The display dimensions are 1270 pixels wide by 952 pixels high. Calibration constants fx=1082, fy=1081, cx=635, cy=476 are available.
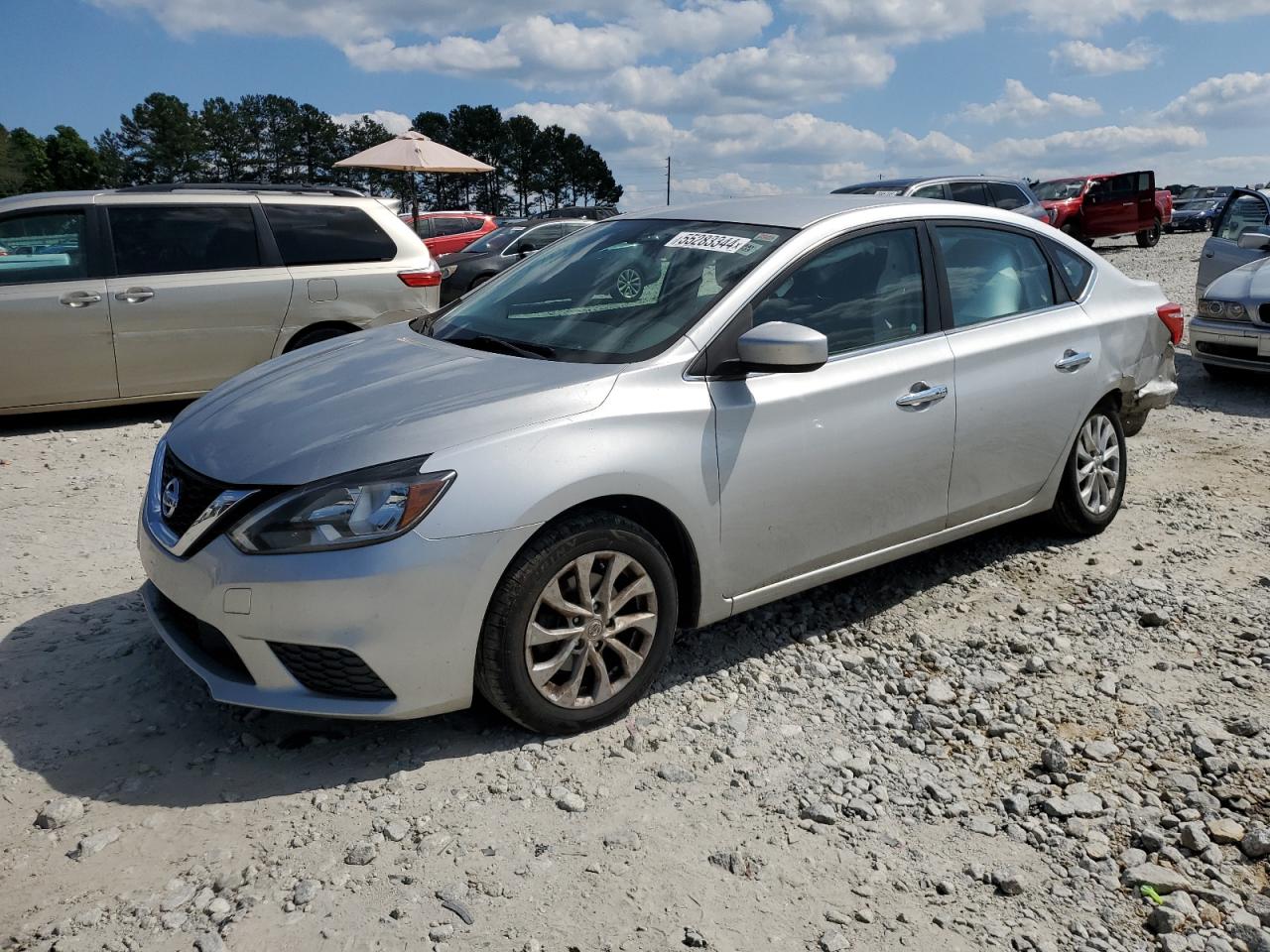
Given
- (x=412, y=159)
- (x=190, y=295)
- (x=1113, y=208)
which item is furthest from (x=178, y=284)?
(x=1113, y=208)

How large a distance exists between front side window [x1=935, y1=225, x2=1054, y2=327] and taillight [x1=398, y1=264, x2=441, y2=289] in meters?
5.00

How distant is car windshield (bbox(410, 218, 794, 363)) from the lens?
12.1 ft

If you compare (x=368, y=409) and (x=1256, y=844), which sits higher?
(x=368, y=409)

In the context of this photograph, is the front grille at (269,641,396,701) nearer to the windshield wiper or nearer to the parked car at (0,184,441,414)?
the windshield wiper

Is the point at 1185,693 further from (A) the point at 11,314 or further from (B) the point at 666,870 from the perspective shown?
(A) the point at 11,314

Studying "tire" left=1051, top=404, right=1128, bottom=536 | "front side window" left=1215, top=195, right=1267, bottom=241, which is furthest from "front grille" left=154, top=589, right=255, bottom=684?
"front side window" left=1215, top=195, right=1267, bottom=241

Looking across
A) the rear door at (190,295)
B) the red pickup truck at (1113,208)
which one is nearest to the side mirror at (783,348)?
the rear door at (190,295)

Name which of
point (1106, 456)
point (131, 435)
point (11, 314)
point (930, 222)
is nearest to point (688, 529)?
point (930, 222)

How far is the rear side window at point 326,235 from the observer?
8.09 meters

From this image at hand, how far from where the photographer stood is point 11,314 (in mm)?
7219

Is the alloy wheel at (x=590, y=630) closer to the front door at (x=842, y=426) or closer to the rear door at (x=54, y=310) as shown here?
the front door at (x=842, y=426)

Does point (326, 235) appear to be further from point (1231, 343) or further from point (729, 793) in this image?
point (1231, 343)

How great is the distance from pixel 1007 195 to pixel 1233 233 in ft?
16.9

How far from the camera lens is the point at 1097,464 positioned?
16.7ft
